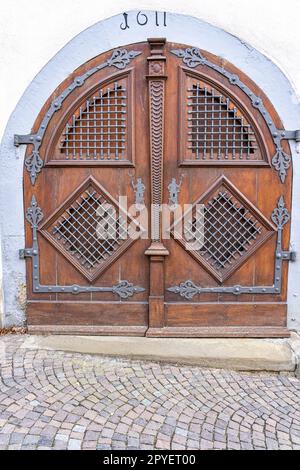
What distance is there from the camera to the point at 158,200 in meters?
4.01

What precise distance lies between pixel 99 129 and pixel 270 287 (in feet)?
7.71

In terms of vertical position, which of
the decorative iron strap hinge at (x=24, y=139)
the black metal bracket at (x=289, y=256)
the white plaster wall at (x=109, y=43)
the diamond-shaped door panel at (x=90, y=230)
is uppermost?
the white plaster wall at (x=109, y=43)

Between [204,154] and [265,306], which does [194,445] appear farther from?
[204,154]

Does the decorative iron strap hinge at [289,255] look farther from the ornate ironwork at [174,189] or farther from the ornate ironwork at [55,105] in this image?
the ornate ironwork at [55,105]

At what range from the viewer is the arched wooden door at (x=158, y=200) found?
3916mm

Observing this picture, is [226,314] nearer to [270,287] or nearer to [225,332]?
[225,332]

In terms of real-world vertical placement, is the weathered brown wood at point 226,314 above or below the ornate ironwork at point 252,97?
below

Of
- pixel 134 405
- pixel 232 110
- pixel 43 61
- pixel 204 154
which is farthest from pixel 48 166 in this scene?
Result: pixel 134 405

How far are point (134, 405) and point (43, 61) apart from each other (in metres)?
3.24

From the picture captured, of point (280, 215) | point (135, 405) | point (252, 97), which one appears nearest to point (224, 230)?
point (280, 215)

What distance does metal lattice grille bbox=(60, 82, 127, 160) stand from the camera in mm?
3953

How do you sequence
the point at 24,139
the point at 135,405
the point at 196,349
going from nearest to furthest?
the point at 135,405
the point at 196,349
the point at 24,139

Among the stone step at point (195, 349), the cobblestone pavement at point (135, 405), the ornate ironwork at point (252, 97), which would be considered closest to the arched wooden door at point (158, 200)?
the ornate ironwork at point (252, 97)

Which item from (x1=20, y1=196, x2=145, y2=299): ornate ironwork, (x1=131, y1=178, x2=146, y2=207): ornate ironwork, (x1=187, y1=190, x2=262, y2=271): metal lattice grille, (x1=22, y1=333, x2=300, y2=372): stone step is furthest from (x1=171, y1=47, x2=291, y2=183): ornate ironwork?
(x1=20, y1=196, x2=145, y2=299): ornate ironwork
